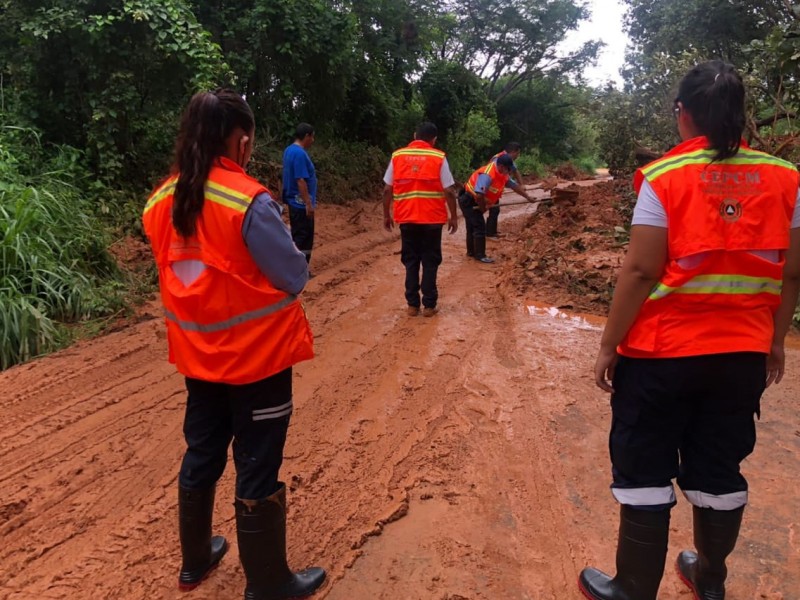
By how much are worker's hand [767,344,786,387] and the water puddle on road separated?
3344 mm

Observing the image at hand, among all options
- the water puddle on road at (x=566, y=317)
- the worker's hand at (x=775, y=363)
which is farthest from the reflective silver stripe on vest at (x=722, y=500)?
the water puddle on road at (x=566, y=317)

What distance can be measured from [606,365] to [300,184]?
5105 millimetres

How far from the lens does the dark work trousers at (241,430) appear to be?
81.0 inches

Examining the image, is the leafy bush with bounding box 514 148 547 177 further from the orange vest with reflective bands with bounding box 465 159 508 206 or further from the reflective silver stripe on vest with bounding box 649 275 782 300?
the reflective silver stripe on vest with bounding box 649 275 782 300

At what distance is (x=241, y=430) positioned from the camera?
2.08 metres

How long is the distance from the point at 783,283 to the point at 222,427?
210 cm

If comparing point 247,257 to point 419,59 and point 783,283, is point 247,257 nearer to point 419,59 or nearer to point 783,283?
point 783,283

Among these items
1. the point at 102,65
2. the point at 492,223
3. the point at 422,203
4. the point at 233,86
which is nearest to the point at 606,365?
the point at 422,203

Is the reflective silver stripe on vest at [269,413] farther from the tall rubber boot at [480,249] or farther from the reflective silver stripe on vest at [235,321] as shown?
the tall rubber boot at [480,249]

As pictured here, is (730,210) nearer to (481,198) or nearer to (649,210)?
(649,210)

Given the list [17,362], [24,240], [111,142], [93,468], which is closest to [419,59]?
[111,142]

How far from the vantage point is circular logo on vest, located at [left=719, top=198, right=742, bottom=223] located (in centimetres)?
178

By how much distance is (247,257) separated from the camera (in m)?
1.96

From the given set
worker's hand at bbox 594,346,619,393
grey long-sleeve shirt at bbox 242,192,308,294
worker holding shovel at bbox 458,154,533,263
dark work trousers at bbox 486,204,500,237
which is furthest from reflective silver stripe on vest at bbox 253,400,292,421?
dark work trousers at bbox 486,204,500,237
